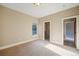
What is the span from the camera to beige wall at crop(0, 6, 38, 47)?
14.6ft

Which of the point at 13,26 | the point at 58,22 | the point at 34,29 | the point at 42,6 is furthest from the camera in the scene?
the point at 34,29

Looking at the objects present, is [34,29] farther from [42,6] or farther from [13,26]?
[42,6]

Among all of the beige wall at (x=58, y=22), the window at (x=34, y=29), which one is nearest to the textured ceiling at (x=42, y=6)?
the beige wall at (x=58, y=22)

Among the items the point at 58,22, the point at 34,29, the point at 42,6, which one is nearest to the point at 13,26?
the point at 42,6

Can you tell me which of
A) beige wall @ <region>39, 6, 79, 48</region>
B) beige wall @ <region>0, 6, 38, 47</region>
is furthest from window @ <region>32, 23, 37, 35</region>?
beige wall @ <region>39, 6, 79, 48</region>

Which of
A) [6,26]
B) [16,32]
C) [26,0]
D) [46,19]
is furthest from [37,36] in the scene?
[26,0]

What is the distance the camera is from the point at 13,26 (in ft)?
16.7

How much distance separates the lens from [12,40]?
503cm

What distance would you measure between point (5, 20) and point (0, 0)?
380 centimetres

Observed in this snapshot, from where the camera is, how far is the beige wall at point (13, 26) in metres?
4.44

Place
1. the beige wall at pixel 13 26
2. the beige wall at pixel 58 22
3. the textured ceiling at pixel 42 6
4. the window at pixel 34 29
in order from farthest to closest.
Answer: the window at pixel 34 29 < the beige wall at pixel 58 22 < the beige wall at pixel 13 26 < the textured ceiling at pixel 42 6

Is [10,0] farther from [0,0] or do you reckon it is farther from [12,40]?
[12,40]

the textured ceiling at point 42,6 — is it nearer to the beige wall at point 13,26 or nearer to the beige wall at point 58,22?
the beige wall at point 58,22

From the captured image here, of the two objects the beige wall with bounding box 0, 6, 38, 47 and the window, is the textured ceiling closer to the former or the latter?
the beige wall with bounding box 0, 6, 38, 47
